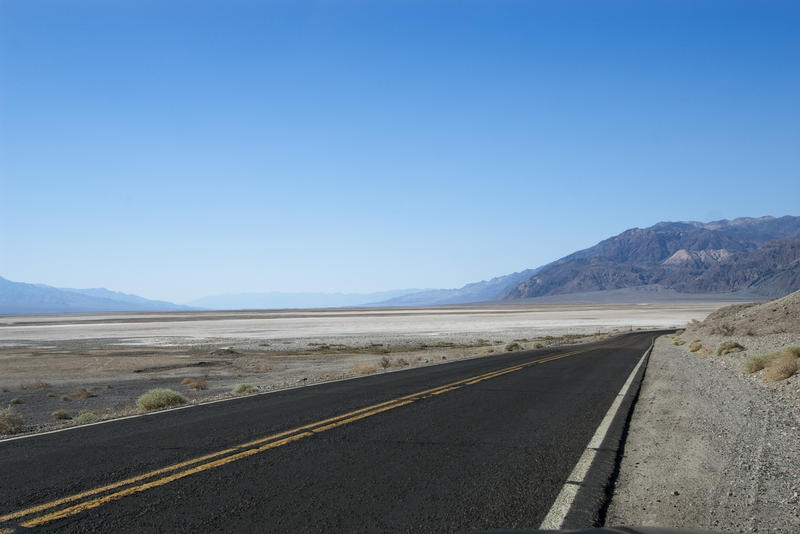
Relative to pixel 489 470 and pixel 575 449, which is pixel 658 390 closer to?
pixel 575 449

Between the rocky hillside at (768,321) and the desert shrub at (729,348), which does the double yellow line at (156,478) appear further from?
the rocky hillside at (768,321)

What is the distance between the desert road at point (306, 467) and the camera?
5043 mm

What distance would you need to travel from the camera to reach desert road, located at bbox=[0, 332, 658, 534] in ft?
16.5

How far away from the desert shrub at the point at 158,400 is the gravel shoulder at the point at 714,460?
10300 millimetres

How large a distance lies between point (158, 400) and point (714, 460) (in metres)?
11.5

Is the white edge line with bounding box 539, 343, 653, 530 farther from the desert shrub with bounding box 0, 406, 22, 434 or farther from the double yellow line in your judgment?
the desert shrub with bounding box 0, 406, 22, 434

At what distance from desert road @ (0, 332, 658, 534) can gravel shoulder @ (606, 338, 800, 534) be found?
81 cm

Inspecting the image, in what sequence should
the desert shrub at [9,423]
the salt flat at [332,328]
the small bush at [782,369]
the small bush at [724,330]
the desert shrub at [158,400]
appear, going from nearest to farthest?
1. the desert shrub at [9,423]
2. the desert shrub at [158,400]
3. the small bush at [782,369]
4. the small bush at [724,330]
5. the salt flat at [332,328]

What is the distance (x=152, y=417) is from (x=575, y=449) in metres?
7.48

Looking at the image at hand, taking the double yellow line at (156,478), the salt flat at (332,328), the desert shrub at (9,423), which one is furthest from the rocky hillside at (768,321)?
the desert shrub at (9,423)

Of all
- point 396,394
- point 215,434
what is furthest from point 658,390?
point 215,434

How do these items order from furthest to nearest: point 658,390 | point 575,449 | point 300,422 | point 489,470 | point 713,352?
1. point 713,352
2. point 658,390
3. point 300,422
4. point 575,449
5. point 489,470

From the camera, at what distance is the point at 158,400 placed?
1338cm

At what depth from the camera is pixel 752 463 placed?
23.0 feet
